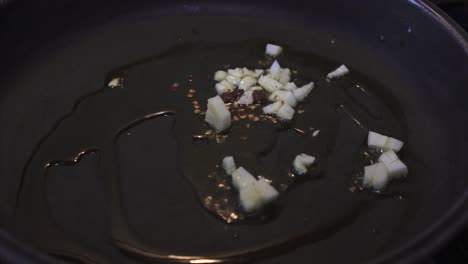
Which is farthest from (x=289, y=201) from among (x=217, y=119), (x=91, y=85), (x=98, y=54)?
(x=98, y=54)

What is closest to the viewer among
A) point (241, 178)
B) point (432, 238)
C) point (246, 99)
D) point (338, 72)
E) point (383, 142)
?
point (432, 238)

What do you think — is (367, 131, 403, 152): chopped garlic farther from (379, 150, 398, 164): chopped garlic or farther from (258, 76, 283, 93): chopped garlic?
(258, 76, 283, 93): chopped garlic

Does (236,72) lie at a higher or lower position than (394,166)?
higher

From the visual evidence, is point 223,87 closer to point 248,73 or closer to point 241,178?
point 248,73

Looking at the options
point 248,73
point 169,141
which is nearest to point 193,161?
point 169,141

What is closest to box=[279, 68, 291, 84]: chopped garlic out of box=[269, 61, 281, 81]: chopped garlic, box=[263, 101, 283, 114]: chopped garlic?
box=[269, 61, 281, 81]: chopped garlic

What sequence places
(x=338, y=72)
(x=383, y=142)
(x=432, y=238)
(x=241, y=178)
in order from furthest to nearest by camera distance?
1. (x=338, y=72)
2. (x=383, y=142)
3. (x=241, y=178)
4. (x=432, y=238)
